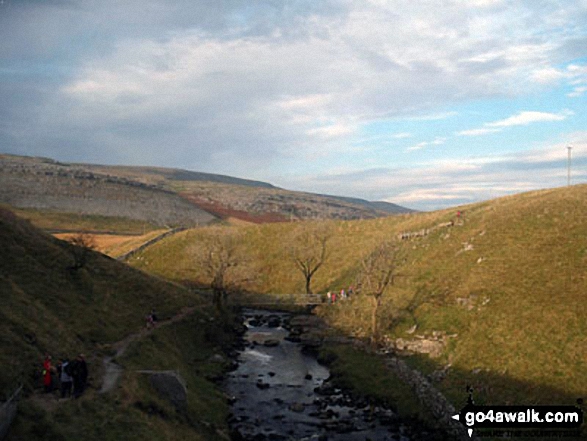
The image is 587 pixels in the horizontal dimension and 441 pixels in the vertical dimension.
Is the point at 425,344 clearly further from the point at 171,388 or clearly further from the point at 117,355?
the point at 117,355

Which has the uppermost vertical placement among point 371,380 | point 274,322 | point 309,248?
point 309,248

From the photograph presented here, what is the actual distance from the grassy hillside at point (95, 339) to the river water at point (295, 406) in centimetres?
279

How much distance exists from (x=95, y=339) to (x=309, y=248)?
55814 mm

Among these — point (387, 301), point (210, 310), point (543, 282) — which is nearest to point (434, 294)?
point (387, 301)

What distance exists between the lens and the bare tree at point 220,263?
248ft

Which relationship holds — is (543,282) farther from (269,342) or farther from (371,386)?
(269,342)

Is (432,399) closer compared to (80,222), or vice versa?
(432,399)

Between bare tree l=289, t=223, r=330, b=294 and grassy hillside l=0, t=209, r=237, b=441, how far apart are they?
86.2ft

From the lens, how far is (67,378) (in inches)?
1087

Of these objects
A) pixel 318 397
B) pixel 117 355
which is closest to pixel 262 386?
pixel 318 397

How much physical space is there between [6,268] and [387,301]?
45.9 metres

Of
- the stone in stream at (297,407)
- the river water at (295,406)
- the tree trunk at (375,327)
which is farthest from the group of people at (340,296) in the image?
the stone in stream at (297,407)

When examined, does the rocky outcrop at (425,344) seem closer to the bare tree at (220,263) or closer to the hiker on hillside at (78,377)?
the bare tree at (220,263)

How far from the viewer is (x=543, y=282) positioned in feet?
165
